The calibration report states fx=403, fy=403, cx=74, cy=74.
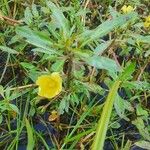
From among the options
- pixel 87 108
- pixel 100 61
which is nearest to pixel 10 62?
pixel 87 108

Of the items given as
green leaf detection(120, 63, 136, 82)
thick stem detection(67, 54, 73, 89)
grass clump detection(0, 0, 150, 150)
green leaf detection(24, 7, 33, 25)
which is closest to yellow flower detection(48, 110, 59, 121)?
grass clump detection(0, 0, 150, 150)

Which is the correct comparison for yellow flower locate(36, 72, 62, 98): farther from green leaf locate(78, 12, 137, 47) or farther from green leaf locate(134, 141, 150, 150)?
green leaf locate(134, 141, 150, 150)

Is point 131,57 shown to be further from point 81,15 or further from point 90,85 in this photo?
point 90,85

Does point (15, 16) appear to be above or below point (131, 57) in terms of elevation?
above

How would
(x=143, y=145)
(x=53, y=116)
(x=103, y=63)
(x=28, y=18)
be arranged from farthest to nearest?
1. (x=28, y=18)
2. (x=53, y=116)
3. (x=143, y=145)
4. (x=103, y=63)

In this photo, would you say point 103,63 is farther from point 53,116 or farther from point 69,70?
point 53,116

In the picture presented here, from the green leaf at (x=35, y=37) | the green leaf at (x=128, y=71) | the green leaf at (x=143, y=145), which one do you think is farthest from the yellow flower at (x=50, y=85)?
the green leaf at (x=143, y=145)

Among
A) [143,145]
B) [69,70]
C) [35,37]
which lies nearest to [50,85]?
[69,70]

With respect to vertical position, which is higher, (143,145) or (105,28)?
(105,28)
